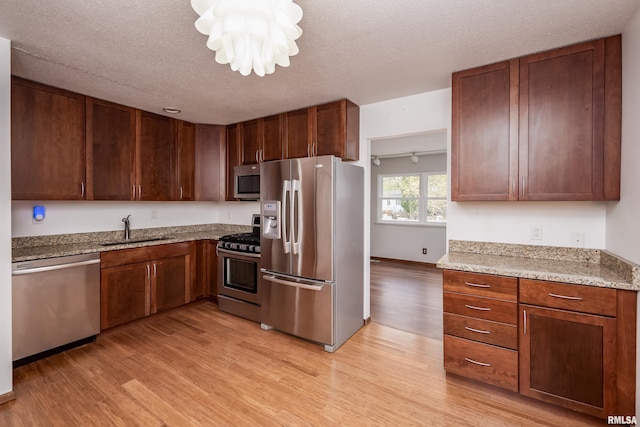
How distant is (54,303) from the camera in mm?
2494

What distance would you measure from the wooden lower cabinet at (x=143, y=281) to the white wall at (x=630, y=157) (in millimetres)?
3956

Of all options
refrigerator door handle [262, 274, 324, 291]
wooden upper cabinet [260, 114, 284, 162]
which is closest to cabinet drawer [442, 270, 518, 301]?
refrigerator door handle [262, 274, 324, 291]

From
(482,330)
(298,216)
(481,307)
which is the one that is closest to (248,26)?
(298,216)

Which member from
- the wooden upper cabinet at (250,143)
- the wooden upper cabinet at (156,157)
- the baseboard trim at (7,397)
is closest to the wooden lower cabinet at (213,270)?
the wooden upper cabinet at (156,157)

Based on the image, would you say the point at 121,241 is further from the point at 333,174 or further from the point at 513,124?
the point at 513,124

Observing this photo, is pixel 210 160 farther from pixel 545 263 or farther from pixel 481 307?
pixel 545 263

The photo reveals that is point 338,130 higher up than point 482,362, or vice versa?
A: point 338,130

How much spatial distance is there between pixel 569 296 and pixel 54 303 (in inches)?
152

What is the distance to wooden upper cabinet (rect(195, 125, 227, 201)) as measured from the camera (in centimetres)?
398

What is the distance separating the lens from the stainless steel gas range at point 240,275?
325 centimetres

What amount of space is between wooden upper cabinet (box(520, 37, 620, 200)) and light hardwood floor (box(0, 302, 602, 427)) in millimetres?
1474

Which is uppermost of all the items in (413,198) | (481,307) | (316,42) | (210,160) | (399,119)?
(316,42)

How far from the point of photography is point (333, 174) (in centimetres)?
264

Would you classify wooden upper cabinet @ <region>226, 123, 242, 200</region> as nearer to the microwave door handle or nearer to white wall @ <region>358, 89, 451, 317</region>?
the microwave door handle
